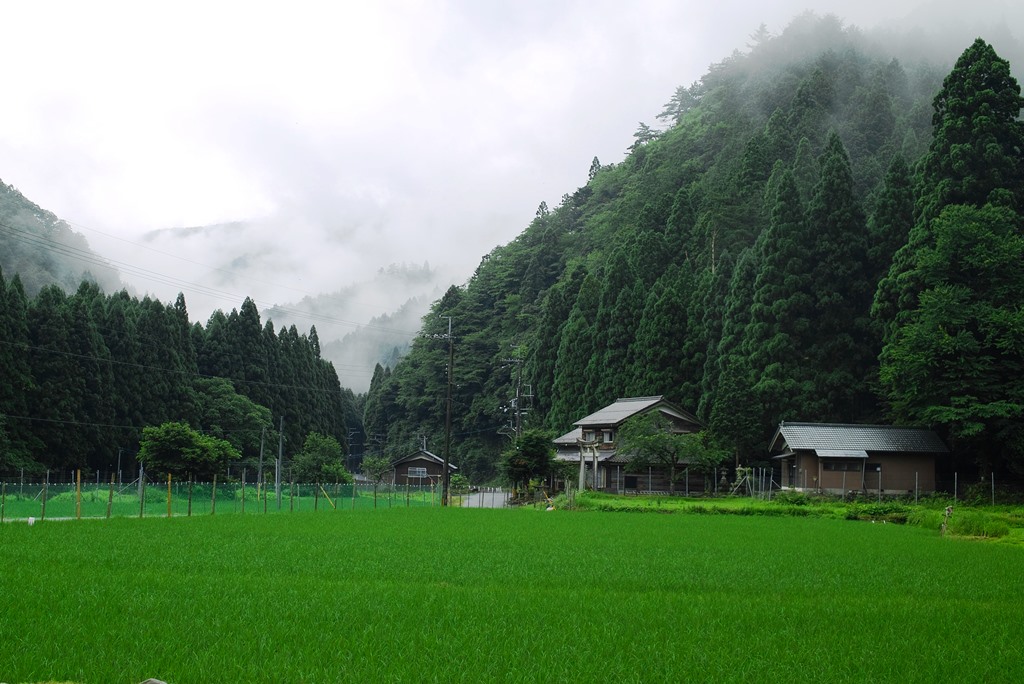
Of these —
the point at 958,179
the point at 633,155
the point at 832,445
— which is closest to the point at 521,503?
the point at 832,445

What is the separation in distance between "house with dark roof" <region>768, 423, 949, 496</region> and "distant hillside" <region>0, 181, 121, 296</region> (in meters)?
69.7

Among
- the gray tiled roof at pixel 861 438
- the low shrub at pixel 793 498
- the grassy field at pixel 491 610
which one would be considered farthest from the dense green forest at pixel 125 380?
the gray tiled roof at pixel 861 438

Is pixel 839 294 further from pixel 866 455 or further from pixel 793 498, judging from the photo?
pixel 793 498

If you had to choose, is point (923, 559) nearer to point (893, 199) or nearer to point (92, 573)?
point (92, 573)

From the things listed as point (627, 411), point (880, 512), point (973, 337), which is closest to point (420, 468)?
point (627, 411)

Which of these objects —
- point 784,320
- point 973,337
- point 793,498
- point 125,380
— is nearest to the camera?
point 973,337

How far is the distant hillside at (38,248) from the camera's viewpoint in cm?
8725

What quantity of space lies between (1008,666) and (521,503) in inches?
1494

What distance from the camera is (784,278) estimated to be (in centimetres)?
4266

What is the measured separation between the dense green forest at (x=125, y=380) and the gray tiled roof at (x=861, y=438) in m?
31.5

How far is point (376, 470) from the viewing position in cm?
7225

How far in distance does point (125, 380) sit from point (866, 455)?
117 ft

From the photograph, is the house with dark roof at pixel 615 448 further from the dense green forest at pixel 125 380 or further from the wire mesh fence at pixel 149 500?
the dense green forest at pixel 125 380

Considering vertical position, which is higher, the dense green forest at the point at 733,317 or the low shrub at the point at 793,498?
the dense green forest at the point at 733,317
